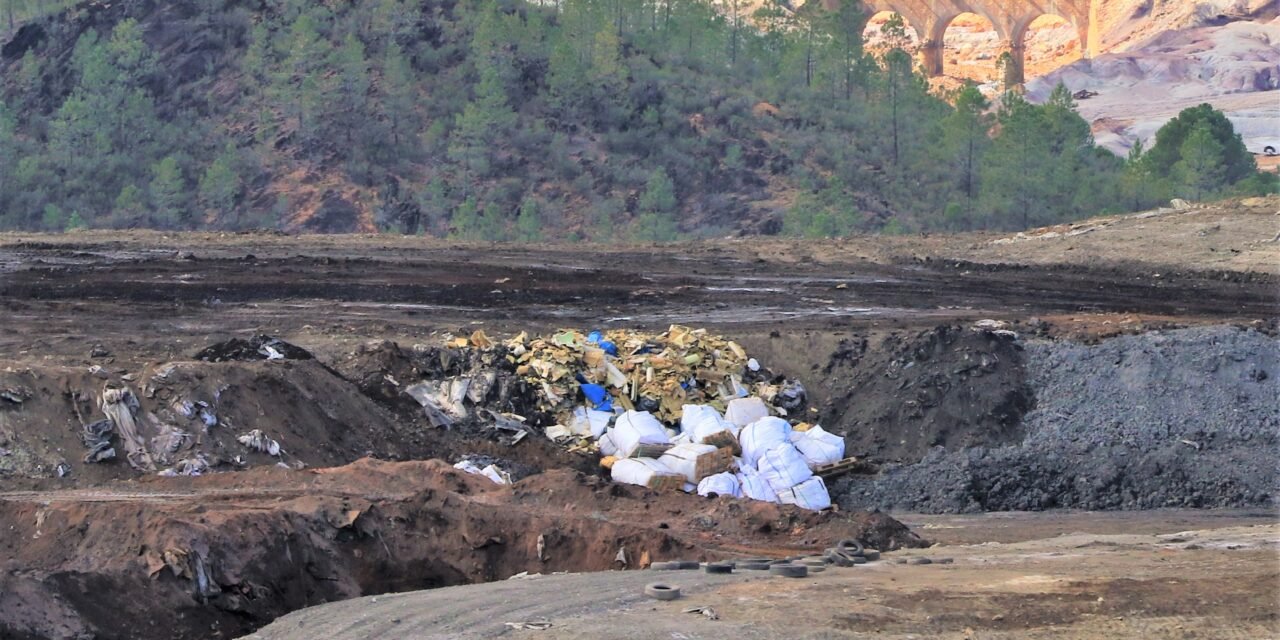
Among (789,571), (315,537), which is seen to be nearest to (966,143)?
(315,537)

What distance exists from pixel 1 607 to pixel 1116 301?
18584 millimetres

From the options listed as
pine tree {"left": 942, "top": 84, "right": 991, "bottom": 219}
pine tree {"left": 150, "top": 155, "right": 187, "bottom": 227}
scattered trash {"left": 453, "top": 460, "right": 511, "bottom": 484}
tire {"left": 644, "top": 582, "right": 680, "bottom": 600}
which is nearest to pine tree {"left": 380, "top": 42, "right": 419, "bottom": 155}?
pine tree {"left": 150, "top": 155, "right": 187, "bottom": 227}

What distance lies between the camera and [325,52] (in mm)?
50250

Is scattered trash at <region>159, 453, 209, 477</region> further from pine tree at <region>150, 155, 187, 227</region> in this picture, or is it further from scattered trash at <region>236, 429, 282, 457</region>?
pine tree at <region>150, 155, 187, 227</region>

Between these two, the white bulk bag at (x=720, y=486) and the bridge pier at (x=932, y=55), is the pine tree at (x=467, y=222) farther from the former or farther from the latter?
the bridge pier at (x=932, y=55)

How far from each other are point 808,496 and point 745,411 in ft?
6.99

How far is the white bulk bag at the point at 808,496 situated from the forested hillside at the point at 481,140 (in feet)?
79.9

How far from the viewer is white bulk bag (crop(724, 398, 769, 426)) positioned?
20.2 meters

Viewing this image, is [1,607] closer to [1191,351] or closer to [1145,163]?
[1191,351]

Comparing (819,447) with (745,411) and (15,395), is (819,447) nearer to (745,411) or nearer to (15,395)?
(745,411)

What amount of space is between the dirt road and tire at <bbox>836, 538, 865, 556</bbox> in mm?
401

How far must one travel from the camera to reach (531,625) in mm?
10781

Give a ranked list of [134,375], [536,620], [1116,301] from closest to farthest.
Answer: [536,620]
[134,375]
[1116,301]

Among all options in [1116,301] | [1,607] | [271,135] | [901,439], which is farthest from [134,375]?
[271,135]
